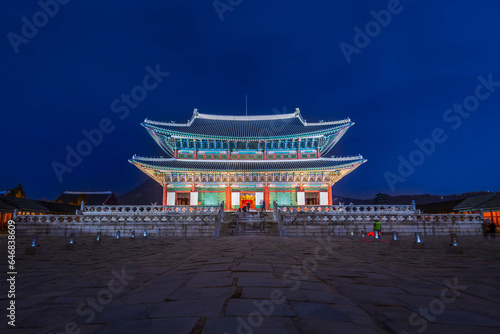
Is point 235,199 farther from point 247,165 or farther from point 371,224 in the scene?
point 371,224

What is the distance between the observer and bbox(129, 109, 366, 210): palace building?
30.9m

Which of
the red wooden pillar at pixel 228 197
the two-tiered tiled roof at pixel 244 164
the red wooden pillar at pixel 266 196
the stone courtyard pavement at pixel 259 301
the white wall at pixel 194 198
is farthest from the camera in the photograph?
the red wooden pillar at pixel 266 196

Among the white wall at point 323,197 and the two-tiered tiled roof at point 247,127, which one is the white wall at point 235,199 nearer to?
the two-tiered tiled roof at point 247,127

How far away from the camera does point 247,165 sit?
3209cm

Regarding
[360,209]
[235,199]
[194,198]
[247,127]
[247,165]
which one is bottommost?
[360,209]

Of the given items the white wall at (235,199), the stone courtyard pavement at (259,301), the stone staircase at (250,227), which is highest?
the white wall at (235,199)

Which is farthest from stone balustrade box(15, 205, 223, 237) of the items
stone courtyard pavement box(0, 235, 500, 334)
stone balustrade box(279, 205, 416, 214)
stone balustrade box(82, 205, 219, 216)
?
stone courtyard pavement box(0, 235, 500, 334)

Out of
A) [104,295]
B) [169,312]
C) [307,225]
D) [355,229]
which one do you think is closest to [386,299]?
[169,312]

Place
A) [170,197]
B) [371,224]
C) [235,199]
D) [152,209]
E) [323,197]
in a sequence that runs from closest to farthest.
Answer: [371,224], [152,209], [170,197], [323,197], [235,199]

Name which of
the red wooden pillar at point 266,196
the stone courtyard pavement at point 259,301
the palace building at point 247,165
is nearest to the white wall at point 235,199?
the palace building at point 247,165

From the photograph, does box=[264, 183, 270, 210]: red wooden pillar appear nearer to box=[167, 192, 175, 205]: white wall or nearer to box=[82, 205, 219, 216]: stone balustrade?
box=[82, 205, 219, 216]: stone balustrade

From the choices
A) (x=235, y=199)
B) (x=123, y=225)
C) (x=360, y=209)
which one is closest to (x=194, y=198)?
(x=235, y=199)

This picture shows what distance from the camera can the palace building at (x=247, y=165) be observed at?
30906mm

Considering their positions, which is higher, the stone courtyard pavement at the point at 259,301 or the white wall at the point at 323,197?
the white wall at the point at 323,197
